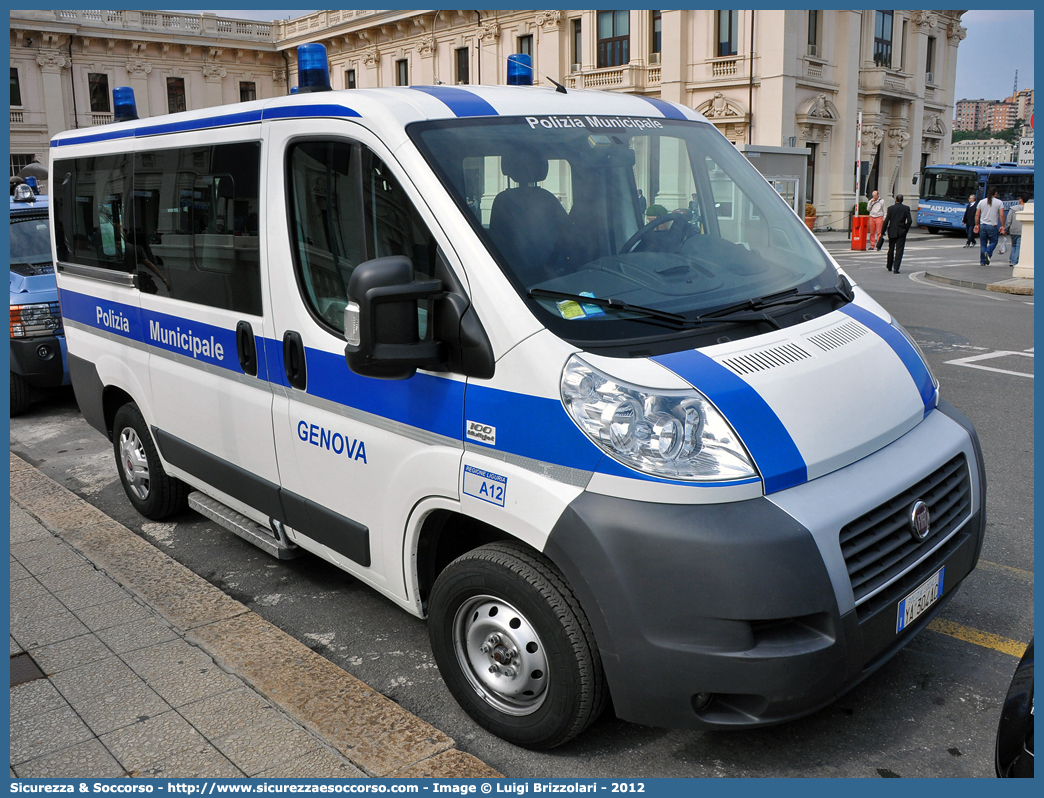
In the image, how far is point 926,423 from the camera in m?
3.33

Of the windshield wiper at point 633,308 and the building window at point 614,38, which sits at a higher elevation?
the building window at point 614,38

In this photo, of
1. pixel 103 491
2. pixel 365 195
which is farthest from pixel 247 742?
pixel 103 491

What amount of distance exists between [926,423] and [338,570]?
2835 millimetres

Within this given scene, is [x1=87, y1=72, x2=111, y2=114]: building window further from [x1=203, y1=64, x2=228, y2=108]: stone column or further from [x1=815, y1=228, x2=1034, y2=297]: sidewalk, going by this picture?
[x1=815, y1=228, x2=1034, y2=297]: sidewalk

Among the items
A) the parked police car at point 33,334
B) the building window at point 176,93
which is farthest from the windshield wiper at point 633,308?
the building window at point 176,93

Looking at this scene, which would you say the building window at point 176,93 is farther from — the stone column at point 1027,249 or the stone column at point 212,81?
the stone column at point 1027,249

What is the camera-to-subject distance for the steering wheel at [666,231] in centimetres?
335

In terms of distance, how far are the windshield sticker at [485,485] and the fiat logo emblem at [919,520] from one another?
1269 mm

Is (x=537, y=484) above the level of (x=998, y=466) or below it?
above

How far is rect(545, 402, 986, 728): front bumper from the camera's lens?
2.60 m

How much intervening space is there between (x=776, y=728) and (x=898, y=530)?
0.84 meters

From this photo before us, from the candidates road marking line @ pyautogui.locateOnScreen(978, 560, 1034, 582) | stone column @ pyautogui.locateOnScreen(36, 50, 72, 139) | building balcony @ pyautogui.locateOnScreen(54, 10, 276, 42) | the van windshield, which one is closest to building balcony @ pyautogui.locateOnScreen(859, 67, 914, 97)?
building balcony @ pyautogui.locateOnScreen(54, 10, 276, 42)

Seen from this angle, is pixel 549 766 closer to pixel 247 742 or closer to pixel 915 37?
pixel 247 742

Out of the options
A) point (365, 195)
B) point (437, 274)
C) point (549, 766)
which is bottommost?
point (549, 766)
